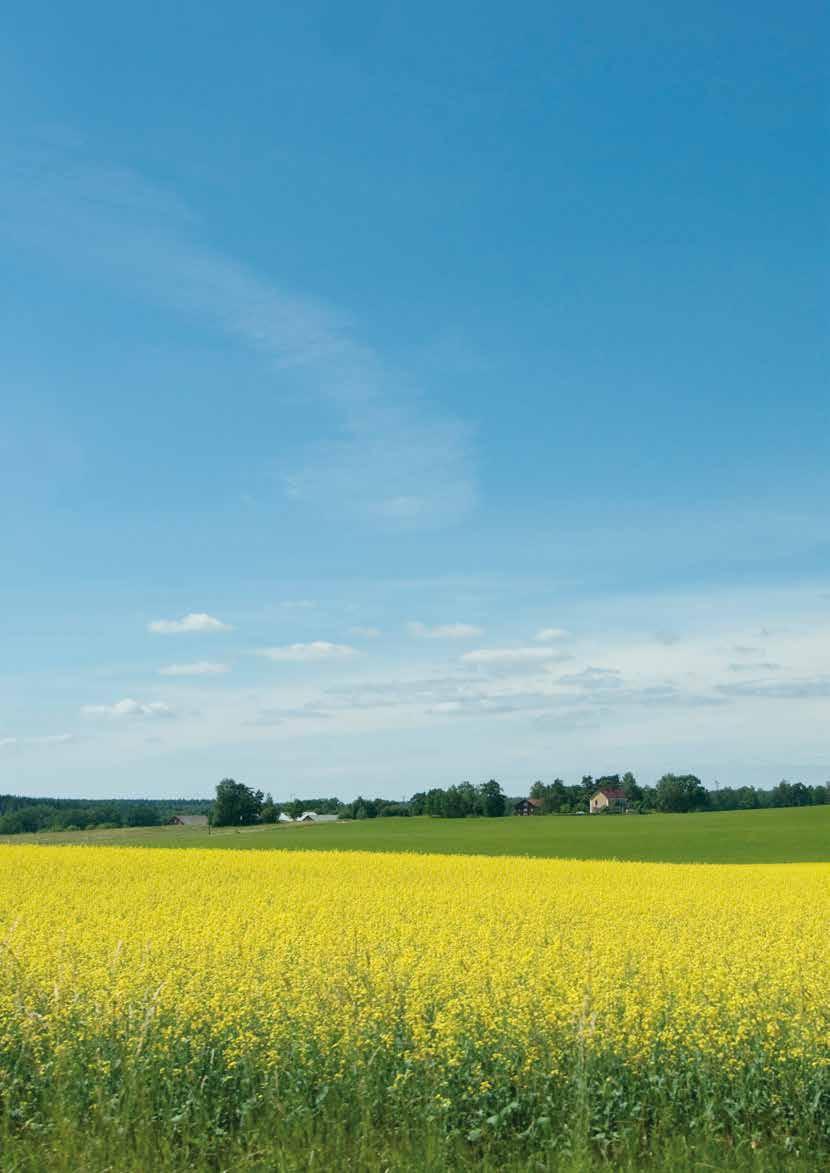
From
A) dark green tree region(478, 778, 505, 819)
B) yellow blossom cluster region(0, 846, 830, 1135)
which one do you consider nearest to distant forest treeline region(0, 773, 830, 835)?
dark green tree region(478, 778, 505, 819)

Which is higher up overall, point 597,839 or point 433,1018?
point 597,839

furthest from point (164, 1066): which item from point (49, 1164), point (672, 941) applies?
point (672, 941)

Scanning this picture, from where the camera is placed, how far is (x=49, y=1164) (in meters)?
7.53

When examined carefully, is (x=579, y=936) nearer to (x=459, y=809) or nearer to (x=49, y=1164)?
(x=49, y=1164)

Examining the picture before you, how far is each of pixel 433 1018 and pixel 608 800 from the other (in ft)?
474

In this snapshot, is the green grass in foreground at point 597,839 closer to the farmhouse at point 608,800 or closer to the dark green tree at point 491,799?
the dark green tree at point 491,799

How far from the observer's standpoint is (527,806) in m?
153

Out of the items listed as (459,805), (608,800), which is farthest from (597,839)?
(608,800)

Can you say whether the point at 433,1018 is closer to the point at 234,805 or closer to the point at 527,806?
the point at 234,805

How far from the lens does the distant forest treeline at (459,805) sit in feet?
318

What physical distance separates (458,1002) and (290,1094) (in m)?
1.85

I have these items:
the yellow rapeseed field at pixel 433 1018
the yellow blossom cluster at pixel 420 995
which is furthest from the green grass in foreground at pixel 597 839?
the yellow rapeseed field at pixel 433 1018

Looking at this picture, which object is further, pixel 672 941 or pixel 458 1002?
pixel 672 941

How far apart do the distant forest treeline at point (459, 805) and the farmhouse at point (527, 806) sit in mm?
1161
